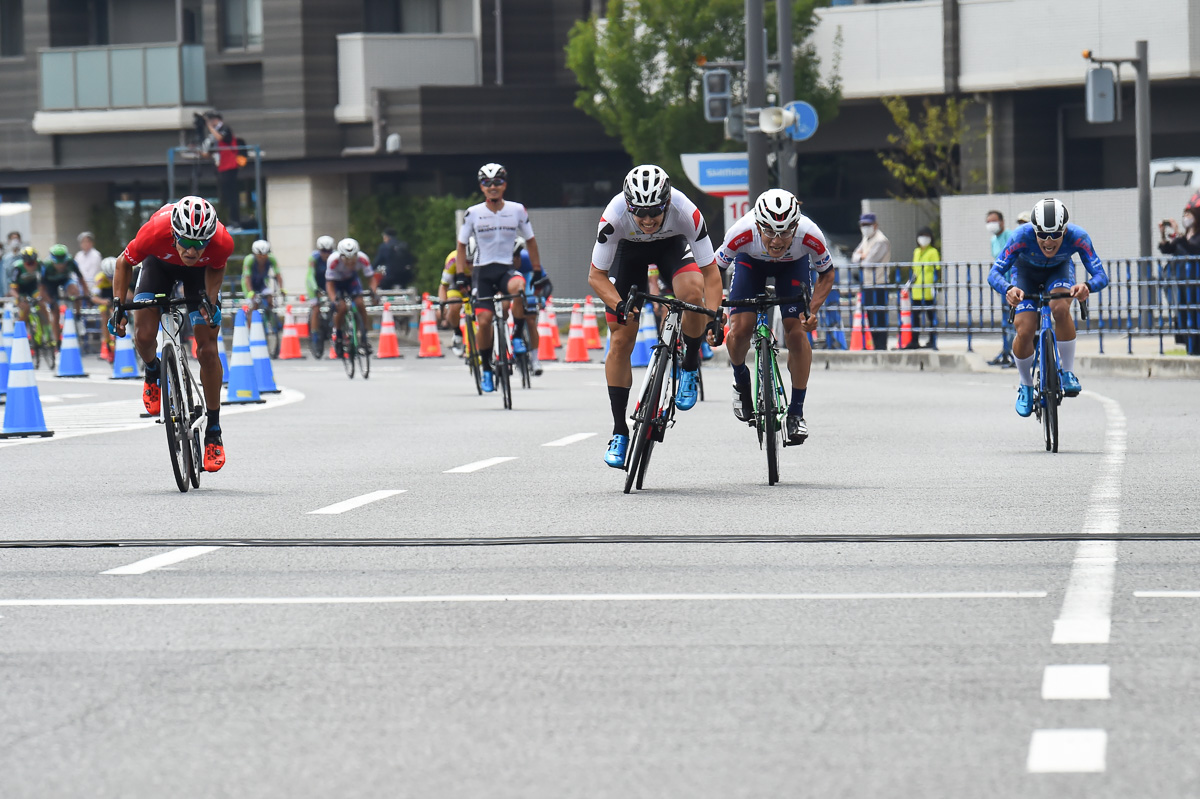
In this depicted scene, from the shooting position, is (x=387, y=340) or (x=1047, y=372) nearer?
(x=1047, y=372)

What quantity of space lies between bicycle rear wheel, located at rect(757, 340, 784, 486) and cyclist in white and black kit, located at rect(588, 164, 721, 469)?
0.35m

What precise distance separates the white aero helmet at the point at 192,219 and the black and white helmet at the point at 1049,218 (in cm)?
507

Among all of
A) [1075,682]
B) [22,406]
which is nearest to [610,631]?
[1075,682]

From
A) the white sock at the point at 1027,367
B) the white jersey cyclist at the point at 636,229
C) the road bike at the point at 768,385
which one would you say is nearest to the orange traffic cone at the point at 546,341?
the white sock at the point at 1027,367

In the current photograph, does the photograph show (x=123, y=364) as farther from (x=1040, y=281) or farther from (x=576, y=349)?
(x=1040, y=281)

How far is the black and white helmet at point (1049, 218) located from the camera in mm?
13500

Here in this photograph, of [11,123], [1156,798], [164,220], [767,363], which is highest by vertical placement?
[11,123]

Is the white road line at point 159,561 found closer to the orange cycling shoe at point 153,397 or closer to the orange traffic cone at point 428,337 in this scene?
the orange cycling shoe at point 153,397

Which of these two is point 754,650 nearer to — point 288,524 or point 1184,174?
point 288,524

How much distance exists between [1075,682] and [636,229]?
227 inches

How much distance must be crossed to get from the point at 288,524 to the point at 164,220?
253cm

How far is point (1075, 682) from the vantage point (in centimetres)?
581

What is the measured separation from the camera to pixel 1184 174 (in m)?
33.4

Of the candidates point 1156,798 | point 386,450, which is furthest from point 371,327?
point 1156,798
